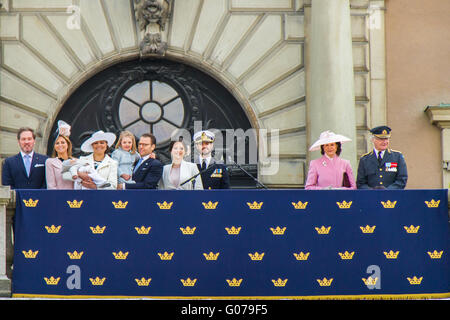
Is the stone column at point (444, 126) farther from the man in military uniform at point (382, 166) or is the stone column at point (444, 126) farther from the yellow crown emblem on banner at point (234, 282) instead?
the yellow crown emblem on banner at point (234, 282)

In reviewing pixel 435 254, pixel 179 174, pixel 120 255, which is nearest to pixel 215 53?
pixel 179 174

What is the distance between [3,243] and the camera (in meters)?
10.0

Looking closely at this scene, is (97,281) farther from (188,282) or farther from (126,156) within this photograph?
(126,156)

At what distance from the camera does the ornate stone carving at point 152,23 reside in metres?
16.0

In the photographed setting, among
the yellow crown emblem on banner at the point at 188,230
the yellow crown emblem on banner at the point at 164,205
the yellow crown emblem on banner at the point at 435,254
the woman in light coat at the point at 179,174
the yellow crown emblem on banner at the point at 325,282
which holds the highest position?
the woman in light coat at the point at 179,174

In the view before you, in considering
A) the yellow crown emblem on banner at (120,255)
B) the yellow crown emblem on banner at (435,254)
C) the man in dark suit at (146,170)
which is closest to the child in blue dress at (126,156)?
the man in dark suit at (146,170)

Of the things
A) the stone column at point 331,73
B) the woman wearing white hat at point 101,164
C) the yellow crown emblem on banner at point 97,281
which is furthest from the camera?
the stone column at point 331,73

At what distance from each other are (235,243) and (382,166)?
7.96 ft

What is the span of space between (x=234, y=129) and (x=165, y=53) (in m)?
1.88

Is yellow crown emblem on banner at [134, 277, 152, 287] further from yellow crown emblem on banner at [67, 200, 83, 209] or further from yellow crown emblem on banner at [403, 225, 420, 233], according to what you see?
yellow crown emblem on banner at [403, 225, 420, 233]

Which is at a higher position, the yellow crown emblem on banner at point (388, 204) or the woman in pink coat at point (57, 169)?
the woman in pink coat at point (57, 169)

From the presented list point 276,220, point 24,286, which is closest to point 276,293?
point 276,220

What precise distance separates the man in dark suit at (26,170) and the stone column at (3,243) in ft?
5.13

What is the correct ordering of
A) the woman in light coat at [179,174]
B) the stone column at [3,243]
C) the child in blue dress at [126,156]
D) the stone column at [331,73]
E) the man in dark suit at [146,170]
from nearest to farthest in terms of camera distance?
1. the stone column at [3,243]
2. the man in dark suit at [146,170]
3. the woman in light coat at [179,174]
4. the child in blue dress at [126,156]
5. the stone column at [331,73]
